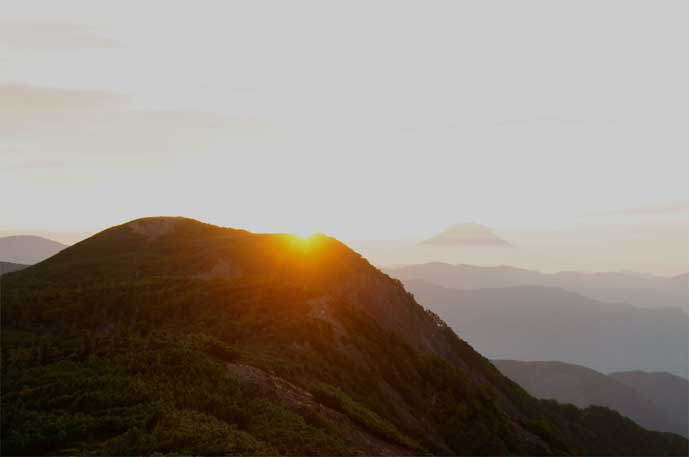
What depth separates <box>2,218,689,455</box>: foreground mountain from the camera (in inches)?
731

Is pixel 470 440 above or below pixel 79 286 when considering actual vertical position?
below

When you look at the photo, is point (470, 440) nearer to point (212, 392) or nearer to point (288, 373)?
point (288, 373)

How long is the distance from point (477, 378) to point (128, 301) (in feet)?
138

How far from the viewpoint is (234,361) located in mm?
27531

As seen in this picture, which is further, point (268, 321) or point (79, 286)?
point (79, 286)

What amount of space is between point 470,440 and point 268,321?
53.4ft

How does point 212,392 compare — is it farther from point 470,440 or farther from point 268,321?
point 470,440

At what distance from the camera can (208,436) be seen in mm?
17156

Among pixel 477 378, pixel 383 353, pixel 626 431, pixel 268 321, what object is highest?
pixel 268 321

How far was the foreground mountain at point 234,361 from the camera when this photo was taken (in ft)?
60.9

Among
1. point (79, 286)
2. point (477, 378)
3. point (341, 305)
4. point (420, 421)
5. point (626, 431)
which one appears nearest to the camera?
point (420, 421)

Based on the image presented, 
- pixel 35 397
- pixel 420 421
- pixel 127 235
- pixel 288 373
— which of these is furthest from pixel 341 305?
pixel 127 235

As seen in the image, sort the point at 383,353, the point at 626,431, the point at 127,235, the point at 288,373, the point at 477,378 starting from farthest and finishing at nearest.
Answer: the point at 626,431 < the point at 127,235 < the point at 477,378 < the point at 383,353 < the point at 288,373

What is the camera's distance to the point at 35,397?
799 inches
